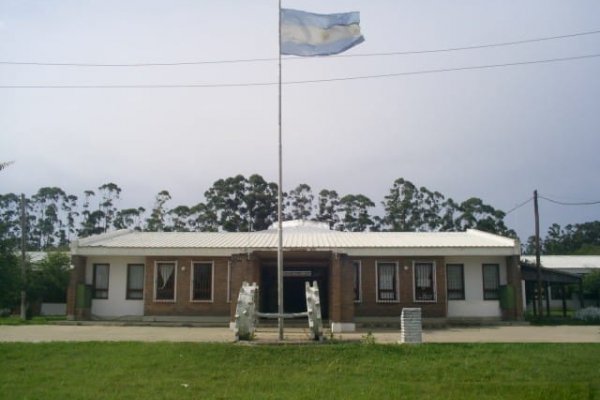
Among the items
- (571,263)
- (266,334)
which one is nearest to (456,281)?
(266,334)

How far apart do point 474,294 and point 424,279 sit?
8.75 ft

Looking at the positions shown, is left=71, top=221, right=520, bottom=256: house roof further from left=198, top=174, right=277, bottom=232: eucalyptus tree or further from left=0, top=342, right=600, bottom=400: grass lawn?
left=198, top=174, right=277, bottom=232: eucalyptus tree

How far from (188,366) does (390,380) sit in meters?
4.63

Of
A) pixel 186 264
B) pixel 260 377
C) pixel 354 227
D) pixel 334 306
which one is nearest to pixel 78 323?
pixel 186 264

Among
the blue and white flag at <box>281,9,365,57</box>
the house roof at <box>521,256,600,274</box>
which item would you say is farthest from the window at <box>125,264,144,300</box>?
the house roof at <box>521,256,600,274</box>

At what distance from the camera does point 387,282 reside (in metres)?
28.9

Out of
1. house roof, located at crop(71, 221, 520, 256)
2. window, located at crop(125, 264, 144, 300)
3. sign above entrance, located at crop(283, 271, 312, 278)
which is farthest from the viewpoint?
window, located at crop(125, 264, 144, 300)

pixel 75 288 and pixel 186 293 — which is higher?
pixel 75 288

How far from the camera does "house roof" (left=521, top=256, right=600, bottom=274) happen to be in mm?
47125

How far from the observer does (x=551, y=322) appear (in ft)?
94.9

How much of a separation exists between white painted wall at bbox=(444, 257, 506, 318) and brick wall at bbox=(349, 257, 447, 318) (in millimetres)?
1321

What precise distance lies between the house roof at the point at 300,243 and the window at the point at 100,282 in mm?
1199

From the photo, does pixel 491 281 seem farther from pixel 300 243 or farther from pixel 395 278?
pixel 300 243

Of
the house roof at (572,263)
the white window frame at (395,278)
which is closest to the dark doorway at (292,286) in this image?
the white window frame at (395,278)
